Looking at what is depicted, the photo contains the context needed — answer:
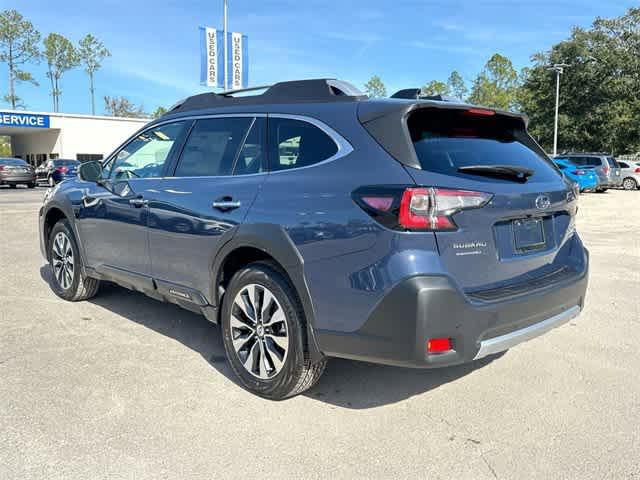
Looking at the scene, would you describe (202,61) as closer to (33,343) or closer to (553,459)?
(33,343)

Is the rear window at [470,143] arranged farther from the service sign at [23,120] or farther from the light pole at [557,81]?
the service sign at [23,120]

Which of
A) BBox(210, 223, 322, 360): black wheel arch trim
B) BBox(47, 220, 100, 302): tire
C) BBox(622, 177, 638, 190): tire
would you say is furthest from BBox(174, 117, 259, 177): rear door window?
BBox(622, 177, 638, 190): tire

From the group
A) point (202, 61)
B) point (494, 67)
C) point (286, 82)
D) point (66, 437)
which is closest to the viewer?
point (66, 437)

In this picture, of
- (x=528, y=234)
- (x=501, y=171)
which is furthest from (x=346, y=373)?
(x=501, y=171)

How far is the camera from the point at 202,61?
84.0ft

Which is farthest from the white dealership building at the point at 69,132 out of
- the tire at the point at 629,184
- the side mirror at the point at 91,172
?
the side mirror at the point at 91,172

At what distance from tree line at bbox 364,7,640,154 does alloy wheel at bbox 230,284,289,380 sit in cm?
3722

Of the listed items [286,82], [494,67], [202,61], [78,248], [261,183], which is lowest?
[78,248]

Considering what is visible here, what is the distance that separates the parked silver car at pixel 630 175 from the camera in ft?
89.9

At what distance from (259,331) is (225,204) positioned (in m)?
0.82

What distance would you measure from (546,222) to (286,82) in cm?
181

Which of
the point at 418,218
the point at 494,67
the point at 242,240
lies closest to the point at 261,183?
the point at 242,240

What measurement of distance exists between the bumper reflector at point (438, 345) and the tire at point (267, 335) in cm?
70

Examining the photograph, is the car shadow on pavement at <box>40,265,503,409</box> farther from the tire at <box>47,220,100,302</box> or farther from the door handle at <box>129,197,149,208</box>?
the door handle at <box>129,197,149,208</box>
